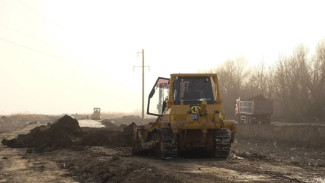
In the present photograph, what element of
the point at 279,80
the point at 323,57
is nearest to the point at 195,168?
the point at 323,57

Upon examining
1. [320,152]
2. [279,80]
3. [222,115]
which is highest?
[279,80]

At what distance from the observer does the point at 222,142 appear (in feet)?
44.2

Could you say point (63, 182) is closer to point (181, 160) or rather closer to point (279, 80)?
point (181, 160)

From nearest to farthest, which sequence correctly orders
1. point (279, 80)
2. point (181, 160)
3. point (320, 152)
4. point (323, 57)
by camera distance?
1. point (181, 160)
2. point (320, 152)
3. point (323, 57)
4. point (279, 80)

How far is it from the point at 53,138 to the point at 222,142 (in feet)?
39.7

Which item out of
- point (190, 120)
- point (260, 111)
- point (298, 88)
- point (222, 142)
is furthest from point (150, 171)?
point (298, 88)

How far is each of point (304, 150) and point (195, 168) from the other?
1652 centimetres

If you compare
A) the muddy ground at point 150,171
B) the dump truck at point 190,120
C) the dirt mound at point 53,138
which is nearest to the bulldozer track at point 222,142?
the dump truck at point 190,120

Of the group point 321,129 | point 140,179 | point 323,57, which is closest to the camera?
point 140,179

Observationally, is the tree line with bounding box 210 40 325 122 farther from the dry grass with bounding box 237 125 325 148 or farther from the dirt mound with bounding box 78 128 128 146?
the dirt mound with bounding box 78 128 128 146

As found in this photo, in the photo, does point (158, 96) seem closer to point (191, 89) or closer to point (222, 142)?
point (191, 89)

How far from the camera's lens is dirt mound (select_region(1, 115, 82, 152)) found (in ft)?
69.7

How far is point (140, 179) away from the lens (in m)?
9.68

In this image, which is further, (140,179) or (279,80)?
(279,80)
